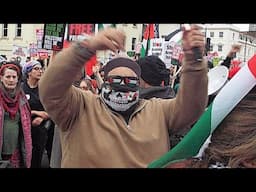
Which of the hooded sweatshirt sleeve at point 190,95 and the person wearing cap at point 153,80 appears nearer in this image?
the hooded sweatshirt sleeve at point 190,95

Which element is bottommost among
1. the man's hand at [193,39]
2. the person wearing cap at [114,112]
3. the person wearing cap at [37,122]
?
the person wearing cap at [37,122]

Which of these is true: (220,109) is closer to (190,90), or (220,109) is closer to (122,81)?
(190,90)

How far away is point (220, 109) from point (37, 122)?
2.81 metres

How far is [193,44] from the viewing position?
168cm

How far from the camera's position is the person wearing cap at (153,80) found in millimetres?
2959

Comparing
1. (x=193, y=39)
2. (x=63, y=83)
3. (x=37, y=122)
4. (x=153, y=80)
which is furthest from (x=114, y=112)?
(x=37, y=122)

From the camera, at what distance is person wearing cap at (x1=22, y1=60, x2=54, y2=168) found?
4.08m

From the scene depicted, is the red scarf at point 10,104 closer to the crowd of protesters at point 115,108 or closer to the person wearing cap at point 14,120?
the person wearing cap at point 14,120

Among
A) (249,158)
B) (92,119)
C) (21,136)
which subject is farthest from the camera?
(21,136)

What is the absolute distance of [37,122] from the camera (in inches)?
162

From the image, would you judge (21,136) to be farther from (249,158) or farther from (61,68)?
(249,158)

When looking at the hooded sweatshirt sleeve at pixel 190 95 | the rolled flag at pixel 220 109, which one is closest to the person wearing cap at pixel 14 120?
the hooded sweatshirt sleeve at pixel 190 95
